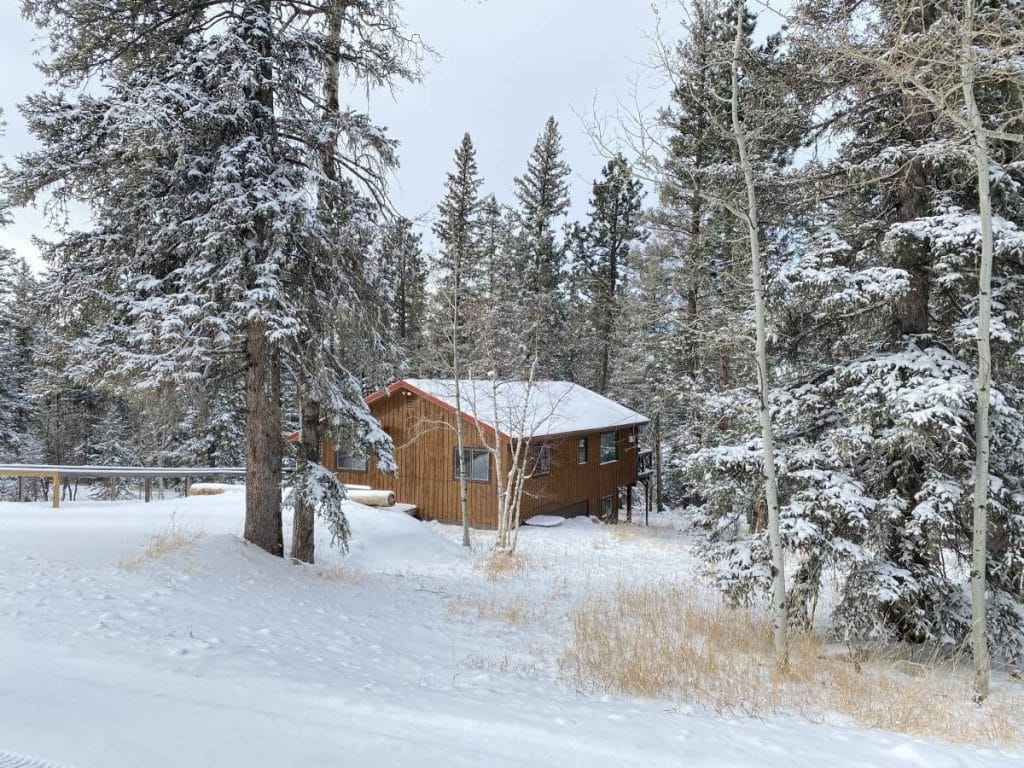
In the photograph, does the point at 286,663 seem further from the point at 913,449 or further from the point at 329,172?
the point at 329,172

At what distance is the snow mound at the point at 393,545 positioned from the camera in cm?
1140

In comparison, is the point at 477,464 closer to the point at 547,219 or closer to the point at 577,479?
the point at 577,479

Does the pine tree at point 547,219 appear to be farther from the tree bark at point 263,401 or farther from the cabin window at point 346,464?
the tree bark at point 263,401

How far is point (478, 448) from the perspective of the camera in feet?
59.1

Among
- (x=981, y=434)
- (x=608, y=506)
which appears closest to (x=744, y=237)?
(x=981, y=434)

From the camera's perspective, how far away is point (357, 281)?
845 centimetres

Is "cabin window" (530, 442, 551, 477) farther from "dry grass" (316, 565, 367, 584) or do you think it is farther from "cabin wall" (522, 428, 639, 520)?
"dry grass" (316, 565, 367, 584)

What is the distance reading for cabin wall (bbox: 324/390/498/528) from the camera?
1798 centimetres

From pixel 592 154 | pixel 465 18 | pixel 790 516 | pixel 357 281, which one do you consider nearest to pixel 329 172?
pixel 357 281

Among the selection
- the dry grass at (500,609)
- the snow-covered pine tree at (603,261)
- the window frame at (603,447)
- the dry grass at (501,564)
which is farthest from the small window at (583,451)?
the dry grass at (500,609)

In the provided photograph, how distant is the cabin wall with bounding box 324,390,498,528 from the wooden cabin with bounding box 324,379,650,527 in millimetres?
32

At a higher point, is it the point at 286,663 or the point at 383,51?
the point at 383,51

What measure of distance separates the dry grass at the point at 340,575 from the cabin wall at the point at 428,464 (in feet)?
27.7

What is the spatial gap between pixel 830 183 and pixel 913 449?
3597mm
